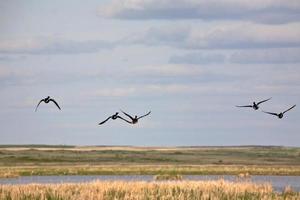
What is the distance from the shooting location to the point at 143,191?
165 feet

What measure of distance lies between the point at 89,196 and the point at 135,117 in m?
7.27

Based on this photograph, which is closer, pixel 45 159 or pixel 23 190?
pixel 23 190

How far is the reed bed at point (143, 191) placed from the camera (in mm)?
47938

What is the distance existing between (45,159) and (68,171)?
1357 inches

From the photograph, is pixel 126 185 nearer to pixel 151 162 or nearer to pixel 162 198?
pixel 162 198

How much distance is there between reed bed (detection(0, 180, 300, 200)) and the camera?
47.9 meters

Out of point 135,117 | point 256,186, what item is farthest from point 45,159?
point 135,117

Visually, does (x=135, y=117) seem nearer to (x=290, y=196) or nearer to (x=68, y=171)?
(x=290, y=196)

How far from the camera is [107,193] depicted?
49.2 meters

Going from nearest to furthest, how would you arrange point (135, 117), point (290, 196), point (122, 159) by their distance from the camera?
point (135, 117) → point (290, 196) → point (122, 159)

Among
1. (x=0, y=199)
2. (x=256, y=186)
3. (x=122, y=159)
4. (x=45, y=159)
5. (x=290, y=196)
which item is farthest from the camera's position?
Answer: (x=122, y=159)

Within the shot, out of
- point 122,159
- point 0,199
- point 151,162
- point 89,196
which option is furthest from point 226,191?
point 122,159

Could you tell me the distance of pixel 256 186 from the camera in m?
53.4

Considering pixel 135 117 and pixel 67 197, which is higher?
pixel 135 117
